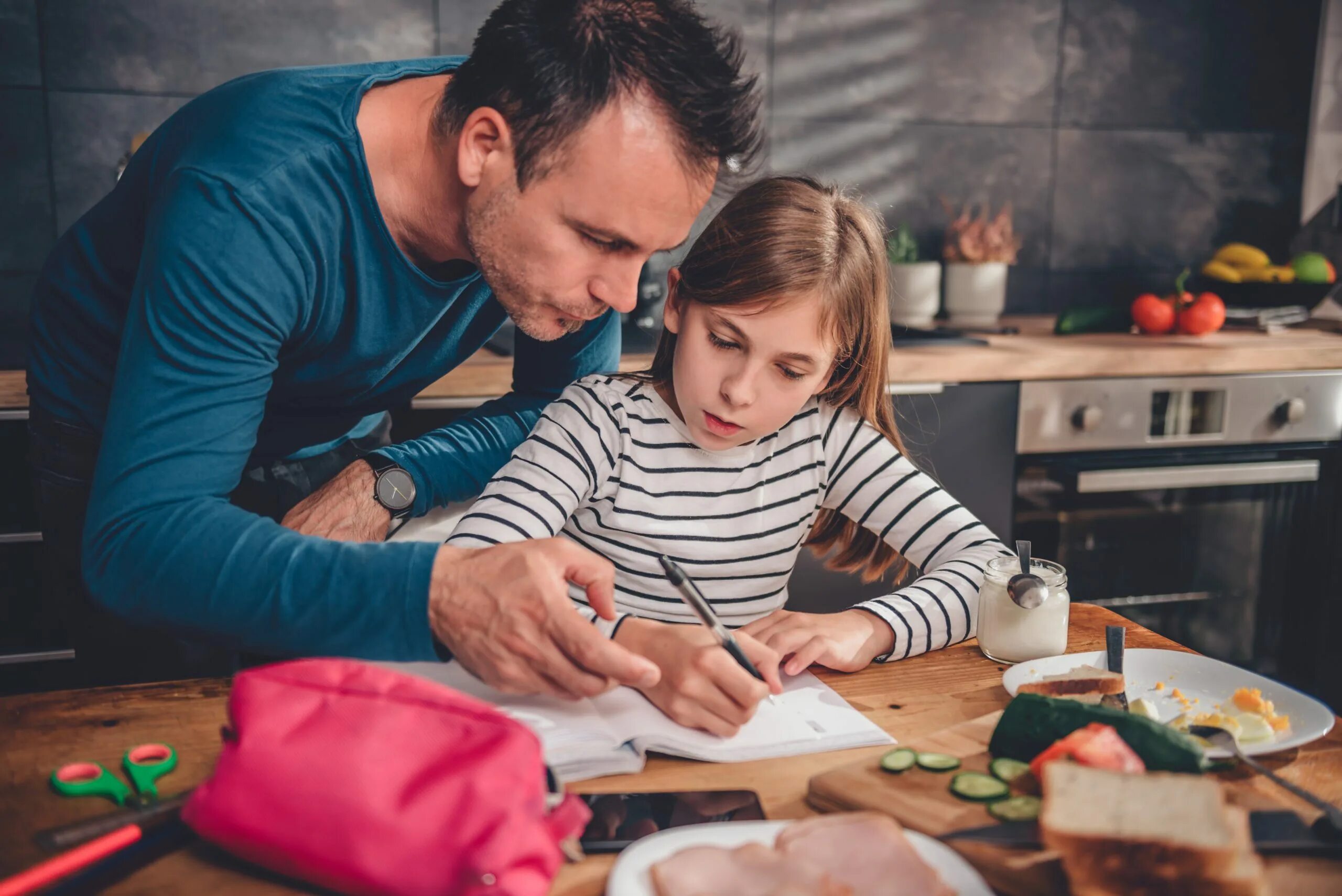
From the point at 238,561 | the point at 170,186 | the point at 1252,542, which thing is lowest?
the point at 1252,542

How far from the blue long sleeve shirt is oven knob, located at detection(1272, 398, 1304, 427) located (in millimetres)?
1747

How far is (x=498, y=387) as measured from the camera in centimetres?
202

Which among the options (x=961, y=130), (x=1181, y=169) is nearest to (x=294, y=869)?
(x=961, y=130)

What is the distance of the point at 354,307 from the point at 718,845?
0.78 metres

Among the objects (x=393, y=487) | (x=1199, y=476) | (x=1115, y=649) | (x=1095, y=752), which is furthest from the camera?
(x=1199, y=476)

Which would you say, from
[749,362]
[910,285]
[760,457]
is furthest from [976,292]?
[749,362]

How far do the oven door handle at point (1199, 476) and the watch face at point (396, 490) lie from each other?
1528 mm

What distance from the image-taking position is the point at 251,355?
1023 millimetres

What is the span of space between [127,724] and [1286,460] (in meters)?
2.45

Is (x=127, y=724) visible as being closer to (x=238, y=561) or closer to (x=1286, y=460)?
(x=238, y=561)

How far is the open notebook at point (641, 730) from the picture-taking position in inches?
32.5

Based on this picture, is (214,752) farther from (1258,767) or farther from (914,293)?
(914,293)

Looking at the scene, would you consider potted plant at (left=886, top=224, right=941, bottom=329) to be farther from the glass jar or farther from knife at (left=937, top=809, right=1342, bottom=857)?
knife at (left=937, top=809, right=1342, bottom=857)

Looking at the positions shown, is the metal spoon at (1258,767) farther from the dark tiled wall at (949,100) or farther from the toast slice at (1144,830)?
the dark tiled wall at (949,100)
